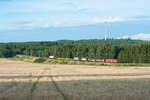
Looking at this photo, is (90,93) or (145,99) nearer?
(145,99)

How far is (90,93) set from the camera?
22.0m

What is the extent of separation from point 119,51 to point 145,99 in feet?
390

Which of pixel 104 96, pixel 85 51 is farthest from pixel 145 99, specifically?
pixel 85 51

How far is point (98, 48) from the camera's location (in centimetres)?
14612

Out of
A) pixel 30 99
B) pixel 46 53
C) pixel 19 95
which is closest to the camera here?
pixel 30 99

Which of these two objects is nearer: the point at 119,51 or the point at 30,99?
the point at 30,99

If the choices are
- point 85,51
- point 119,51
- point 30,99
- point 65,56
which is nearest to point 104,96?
point 30,99

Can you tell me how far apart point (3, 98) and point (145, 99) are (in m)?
10.6

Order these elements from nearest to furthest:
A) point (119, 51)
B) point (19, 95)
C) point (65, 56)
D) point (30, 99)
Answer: point (30, 99), point (19, 95), point (119, 51), point (65, 56)

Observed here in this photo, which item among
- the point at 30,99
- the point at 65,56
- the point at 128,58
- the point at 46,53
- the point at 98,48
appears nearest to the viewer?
the point at 30,99

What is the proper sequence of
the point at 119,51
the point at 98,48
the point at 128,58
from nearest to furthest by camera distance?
1. the point at 128,58
2. the point at 119,51
3. the point at 98,48

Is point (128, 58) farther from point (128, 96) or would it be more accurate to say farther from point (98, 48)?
point (128, 96)

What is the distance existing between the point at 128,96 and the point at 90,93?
10.6 feet

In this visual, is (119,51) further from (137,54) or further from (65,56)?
(65,56)
